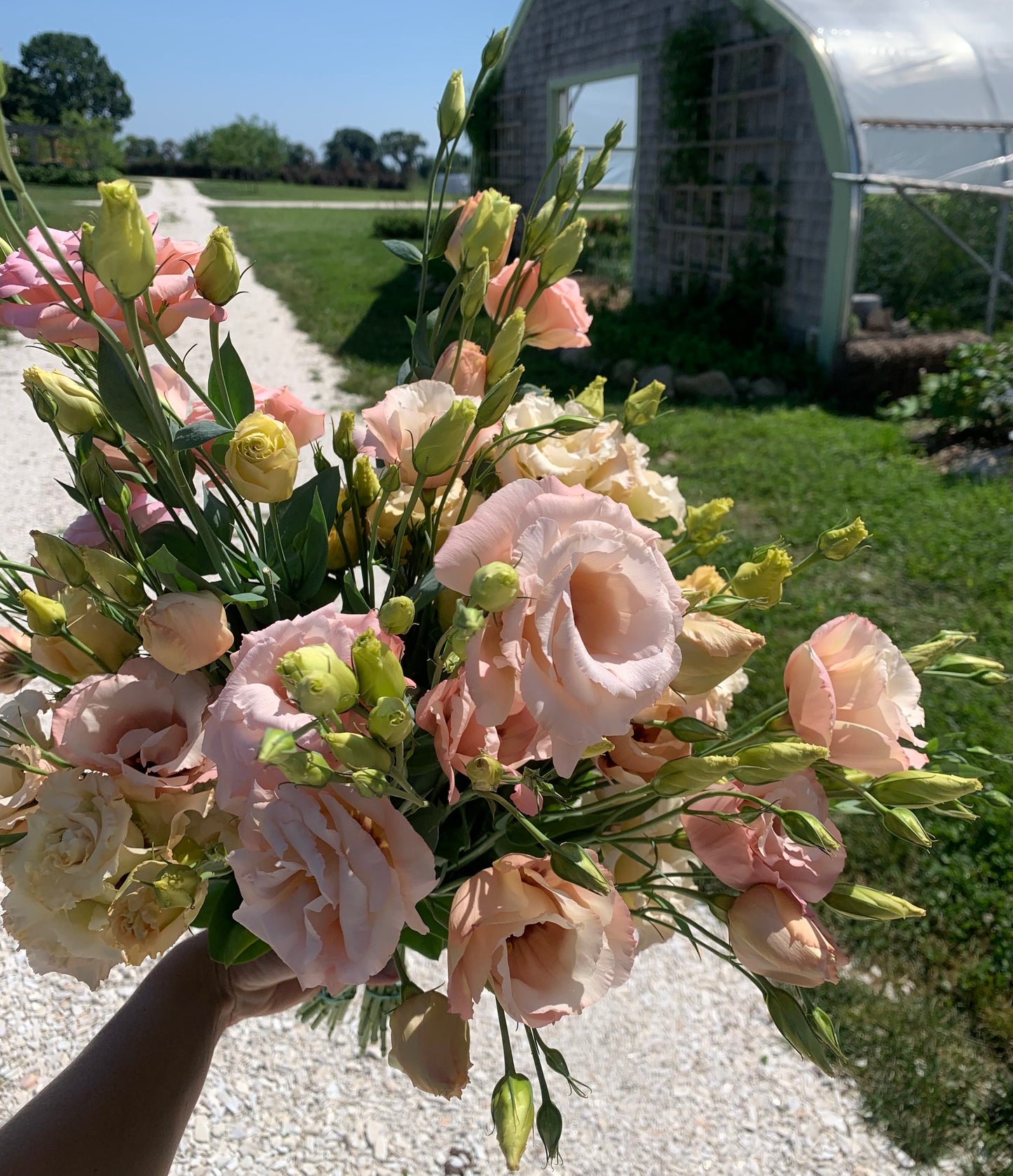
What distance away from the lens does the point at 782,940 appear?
2.16ft

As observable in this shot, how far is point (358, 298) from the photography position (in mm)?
10547

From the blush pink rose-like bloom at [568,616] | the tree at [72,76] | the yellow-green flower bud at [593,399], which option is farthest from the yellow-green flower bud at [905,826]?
the tree at [72,76]

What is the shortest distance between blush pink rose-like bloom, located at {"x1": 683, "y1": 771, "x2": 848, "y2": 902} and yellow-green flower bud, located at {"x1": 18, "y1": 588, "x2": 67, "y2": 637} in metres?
0.48

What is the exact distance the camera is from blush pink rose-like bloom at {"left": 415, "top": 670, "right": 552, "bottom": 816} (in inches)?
23.5

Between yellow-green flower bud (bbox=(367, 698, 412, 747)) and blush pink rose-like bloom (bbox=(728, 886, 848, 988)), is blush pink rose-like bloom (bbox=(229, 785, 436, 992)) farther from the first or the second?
blush pink rose-like bloom (bbox=(728, 886, 848, 988))

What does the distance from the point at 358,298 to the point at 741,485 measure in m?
6.82

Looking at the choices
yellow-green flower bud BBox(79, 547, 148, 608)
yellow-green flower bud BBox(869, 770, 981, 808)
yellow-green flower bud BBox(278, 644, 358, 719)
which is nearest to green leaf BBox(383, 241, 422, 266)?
Answer: yellow-green flower bud BBox(79, 547, 148, 608)

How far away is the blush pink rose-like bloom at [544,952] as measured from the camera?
0.65 metres

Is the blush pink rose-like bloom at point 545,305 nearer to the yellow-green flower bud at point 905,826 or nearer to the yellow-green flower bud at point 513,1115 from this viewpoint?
the yellow-green flower bud at point 905,826

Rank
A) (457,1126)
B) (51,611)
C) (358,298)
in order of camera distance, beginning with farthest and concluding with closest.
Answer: (358,298) → (457,1126) → (51,611)

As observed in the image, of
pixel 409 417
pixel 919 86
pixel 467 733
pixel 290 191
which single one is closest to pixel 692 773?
pixel 467 733

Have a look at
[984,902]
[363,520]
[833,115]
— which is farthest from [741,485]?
[363,520]

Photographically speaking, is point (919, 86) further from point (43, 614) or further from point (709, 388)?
point (43, 614)

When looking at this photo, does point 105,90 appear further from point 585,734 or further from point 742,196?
point 585,734
